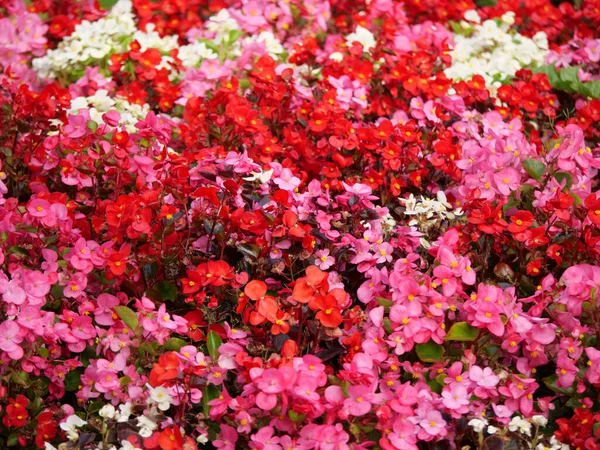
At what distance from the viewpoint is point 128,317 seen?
200 centimetres

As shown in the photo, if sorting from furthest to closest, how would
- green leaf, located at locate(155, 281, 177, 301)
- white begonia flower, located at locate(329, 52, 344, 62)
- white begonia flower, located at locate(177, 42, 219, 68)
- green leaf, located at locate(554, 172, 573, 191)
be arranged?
white begonia flower, located at locate(177, 42, 219, 68) < white begonia flower, located at locate(329, 52, 344, 62) < green leaf, located at locate(554, 172, 573, 191) < green leaf, located at locate(155, 281, 177, 301)

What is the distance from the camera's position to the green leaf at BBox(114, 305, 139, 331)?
200 cm

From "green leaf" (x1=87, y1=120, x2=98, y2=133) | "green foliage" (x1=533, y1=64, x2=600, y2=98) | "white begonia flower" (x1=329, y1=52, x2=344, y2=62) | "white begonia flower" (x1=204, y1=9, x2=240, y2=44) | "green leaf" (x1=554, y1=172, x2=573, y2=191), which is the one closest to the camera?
"green leaf" (x1=554, y1=172, x2=573, y2=191)

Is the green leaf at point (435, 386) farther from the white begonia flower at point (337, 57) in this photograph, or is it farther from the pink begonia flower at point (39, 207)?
the white begonia flower at point (337, 57)

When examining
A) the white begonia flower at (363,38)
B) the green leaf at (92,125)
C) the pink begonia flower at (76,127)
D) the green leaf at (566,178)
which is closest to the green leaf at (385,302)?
the green leaf at (566,178)

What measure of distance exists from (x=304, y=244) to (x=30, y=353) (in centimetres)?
75

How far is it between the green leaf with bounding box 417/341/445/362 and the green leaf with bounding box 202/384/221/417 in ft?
1.69

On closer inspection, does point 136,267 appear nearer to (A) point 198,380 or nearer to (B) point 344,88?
(A) point 198,380

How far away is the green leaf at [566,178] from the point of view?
238cm

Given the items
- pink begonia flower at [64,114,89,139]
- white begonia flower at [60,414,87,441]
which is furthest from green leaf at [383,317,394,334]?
pink begonia flower at [64,114,89,139]

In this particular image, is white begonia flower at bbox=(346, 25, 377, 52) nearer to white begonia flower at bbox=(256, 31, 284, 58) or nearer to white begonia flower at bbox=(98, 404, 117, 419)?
white begonia flower at bbox=(256, 31, 284, 58)

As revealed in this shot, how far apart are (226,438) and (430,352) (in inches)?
21.6

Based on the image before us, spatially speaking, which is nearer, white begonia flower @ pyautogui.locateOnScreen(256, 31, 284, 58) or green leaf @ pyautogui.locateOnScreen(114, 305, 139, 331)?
green leaf @ pyautogui.locateOnScreen(114, 305, 139, 331)

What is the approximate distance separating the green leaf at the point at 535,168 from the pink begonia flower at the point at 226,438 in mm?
1218
